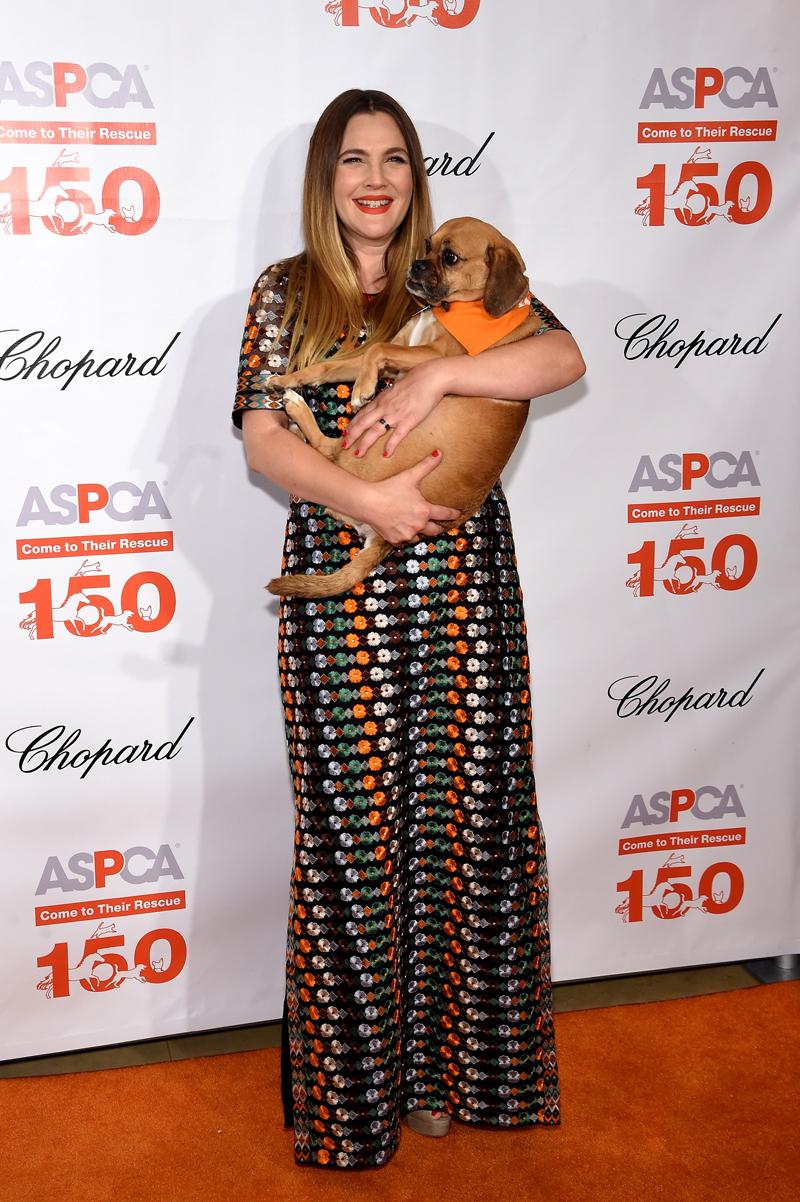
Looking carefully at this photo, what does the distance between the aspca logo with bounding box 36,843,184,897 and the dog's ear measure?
1.41 m

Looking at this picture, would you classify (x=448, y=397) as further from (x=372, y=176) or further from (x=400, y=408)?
(x=372, y=176)

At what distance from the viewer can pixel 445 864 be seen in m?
2.22

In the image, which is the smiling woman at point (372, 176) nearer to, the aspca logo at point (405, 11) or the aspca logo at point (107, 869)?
the aspca logo at point (405, 11)

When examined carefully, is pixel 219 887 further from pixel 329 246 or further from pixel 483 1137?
pixel 329 246

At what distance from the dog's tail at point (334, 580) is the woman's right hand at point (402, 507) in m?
0.04

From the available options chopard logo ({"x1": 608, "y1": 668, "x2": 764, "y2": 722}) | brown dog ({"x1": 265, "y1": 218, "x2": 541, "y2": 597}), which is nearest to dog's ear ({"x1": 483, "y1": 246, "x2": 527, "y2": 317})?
brown dog ({"x1": 265, "y1": 218, "x2": 541, "y2": 597})

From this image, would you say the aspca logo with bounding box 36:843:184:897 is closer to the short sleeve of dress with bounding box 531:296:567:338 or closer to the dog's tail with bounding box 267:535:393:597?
the dog's tail with bounding box 267:535:393:597

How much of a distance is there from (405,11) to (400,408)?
1039mm

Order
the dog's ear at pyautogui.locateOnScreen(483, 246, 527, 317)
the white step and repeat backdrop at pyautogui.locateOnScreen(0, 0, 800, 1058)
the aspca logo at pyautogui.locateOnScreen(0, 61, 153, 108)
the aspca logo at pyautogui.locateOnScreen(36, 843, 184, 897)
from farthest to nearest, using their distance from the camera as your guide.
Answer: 1. the aspca logo at pyautogui.locateOnScreen(36, 843, 184, 897)
2. the white step and repeat backdrop at pyautogui.locateOnScreen(0, 0, 800, 1058)
3. the aspca logo at pyautogui.locateOnScreen(0, 61, 153, 108)
4. the dog's ear at pyautogui.locateOnScreen(483, 246, 527, 317)

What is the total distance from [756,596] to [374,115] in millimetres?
1486

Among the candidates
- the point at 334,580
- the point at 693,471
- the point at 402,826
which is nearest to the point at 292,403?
the point at 334,580

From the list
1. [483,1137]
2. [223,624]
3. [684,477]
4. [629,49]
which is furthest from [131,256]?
[483,1137]

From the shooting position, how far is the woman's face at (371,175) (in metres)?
2.08

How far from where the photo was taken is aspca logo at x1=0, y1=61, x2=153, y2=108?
2.27 meters
